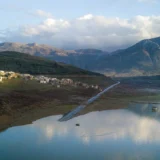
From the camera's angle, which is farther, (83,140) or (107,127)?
(107,127)

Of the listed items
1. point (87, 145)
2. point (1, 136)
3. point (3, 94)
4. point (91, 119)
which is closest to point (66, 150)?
point (87, 145)

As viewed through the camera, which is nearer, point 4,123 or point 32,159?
point 32,159

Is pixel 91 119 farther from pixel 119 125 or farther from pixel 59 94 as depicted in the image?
pixel 59 94

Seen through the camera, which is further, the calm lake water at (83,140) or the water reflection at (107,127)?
the water reflection at (107,127)

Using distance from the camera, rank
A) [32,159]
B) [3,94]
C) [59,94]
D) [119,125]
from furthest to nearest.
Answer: [59,94], [3,94], [119,125], [32,159]

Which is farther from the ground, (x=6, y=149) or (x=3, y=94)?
(x=3, y=94)

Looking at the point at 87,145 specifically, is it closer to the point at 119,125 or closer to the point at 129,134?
the point at 129,134

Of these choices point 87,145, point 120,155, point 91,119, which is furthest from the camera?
point 91,119

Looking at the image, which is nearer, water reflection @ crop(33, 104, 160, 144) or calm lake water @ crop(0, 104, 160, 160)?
calm lake water @ crop(0, 104, 160, 160)
